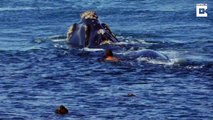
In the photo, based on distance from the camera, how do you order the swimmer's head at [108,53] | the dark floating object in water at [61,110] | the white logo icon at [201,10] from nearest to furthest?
the dark floating object in water at [61,110]
the swimmer's head at [108,53]
the white logo icon at [201,10]

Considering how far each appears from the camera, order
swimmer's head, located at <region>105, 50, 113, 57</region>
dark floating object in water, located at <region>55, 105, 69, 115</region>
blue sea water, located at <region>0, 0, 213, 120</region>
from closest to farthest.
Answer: dark floating object in water, located at <region>55, 105, 69, 115</region> → blue sea water, located at <region>0, 0, 213, 120</region> → swimmer's head, located at <region>105, 50, 113, 57</region>

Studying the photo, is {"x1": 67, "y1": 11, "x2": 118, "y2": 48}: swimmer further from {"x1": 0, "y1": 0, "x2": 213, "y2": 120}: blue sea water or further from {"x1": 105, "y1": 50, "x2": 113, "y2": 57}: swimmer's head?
{"x1": 105, "y1": 50, "x2": 113, "y2": 57}: swimmer's head

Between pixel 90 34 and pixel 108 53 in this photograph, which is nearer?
pixel 108 53

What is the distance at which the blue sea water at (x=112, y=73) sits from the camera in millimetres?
31672

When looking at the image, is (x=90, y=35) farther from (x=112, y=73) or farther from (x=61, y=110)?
(x=61, y=110)

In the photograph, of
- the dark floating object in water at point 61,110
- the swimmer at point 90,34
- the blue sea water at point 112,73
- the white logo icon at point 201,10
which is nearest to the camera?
the dark floating object in water at point 61,110

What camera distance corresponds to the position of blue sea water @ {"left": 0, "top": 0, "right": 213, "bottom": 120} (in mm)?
31672

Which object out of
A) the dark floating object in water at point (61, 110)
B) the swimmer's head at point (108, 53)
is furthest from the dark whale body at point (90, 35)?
the dark floating object in water at point (61, 110)

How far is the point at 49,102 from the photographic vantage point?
3309 centimetres

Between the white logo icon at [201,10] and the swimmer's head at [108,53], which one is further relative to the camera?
the white logo icon at [201,10]

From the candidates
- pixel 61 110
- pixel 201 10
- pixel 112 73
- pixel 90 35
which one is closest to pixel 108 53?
pixel 112 73

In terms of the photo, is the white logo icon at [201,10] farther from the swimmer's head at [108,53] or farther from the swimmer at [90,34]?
the swimmer's head at [108,53]

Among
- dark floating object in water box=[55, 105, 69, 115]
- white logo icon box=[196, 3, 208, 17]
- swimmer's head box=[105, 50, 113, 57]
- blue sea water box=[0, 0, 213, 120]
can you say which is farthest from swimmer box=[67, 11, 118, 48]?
white logo icon box=[196, 3, 208, 17]

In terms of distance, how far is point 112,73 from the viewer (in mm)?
39406
